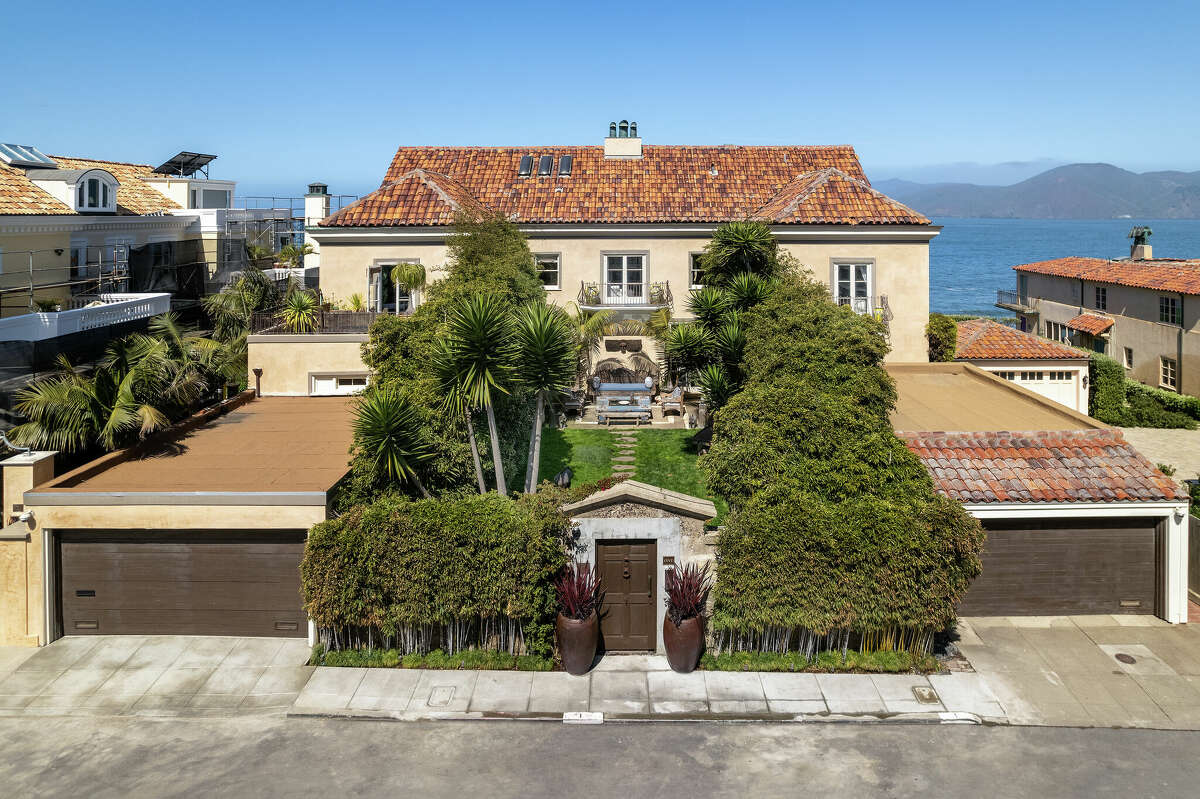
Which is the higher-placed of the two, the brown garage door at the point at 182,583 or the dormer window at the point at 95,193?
the dormer window at the point at 95,193

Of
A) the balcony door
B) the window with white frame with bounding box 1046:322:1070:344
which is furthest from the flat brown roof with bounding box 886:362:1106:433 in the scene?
the window with white frame with bounding box 1046:322:1070:344

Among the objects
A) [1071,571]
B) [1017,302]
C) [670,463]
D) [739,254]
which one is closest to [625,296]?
[739,254]

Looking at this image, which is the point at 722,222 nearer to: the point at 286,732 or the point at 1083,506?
the point at 1083,506

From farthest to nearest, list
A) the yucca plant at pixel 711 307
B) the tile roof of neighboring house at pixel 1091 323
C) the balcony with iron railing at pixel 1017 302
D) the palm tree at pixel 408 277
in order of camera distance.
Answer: the balcony with iron railing at pixel 1017 302 → the tile roof of neighboring house at pixel 1091 323 → the palm tree at pixel 408 277 → the yucca plant at pixel 711 307

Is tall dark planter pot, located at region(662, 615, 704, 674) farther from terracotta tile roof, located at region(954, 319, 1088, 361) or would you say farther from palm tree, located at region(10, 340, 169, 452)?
terracotta tile roof, located at region(954, 319, 1088, 361)

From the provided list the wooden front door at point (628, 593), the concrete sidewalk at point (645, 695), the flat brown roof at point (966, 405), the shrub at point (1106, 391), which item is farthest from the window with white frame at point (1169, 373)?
the wooden front door at point (628, 593)

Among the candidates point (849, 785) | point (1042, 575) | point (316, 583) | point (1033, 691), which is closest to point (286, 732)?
point (316, 583)

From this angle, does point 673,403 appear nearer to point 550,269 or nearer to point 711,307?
point 550,269

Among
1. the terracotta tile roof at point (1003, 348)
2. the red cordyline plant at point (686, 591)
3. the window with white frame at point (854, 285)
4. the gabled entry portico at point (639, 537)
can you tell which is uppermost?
the window with white frame at point (854, 285)

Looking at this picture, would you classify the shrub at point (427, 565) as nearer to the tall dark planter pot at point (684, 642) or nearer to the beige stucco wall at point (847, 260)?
the tall dark planter pot at point (684, 642)
